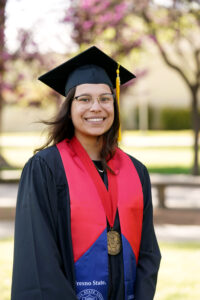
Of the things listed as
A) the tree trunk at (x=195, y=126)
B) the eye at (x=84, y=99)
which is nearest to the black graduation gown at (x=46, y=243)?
the eye at (x=84, y=99)

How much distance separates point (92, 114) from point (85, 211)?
49 centimetres

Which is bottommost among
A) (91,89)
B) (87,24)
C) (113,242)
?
(113,242)

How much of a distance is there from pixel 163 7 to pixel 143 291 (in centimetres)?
1135

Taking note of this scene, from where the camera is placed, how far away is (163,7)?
43.2 feet

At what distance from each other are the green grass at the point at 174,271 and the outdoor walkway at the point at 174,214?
40cm

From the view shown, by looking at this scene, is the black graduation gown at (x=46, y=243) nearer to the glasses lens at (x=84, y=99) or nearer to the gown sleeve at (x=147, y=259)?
the gown sleeve at (x=147, y=259)

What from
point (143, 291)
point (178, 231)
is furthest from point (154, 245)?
point (178, 231)

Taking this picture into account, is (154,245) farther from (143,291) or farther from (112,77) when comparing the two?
(112,77)

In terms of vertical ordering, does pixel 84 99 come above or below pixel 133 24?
below

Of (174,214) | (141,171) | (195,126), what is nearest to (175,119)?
(195,126)

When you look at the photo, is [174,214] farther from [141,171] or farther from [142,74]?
[142,74]

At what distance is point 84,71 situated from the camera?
2.90m

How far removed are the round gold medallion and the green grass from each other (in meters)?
2.26

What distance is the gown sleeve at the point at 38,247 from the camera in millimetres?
2461
